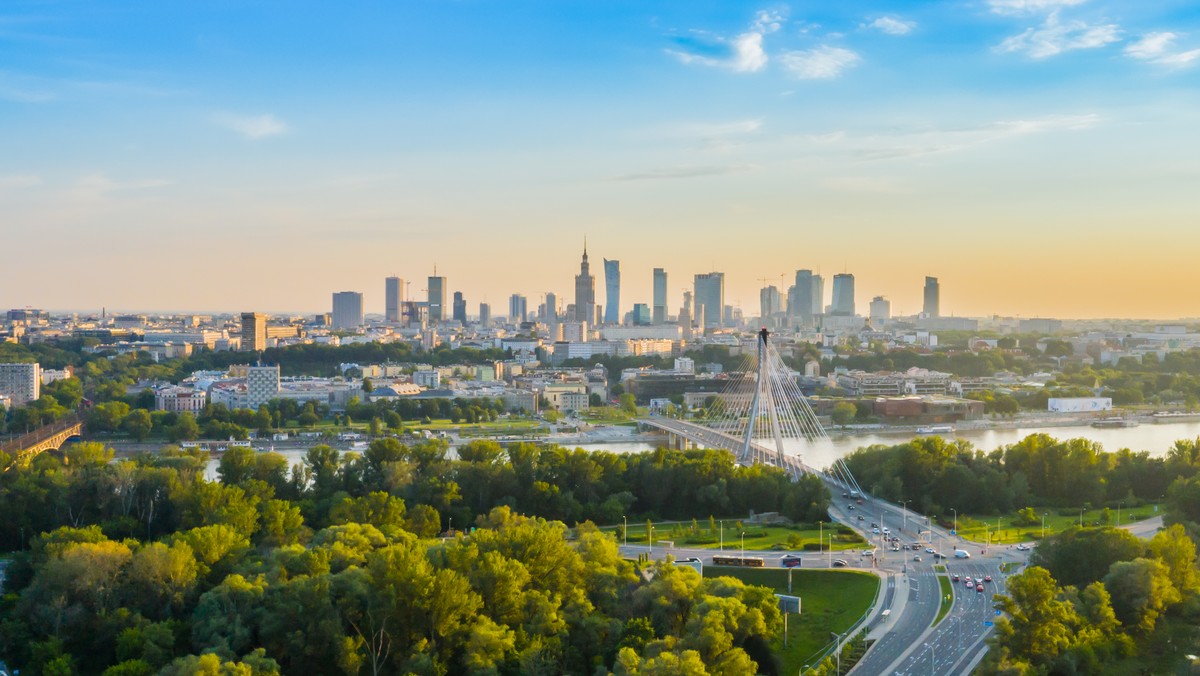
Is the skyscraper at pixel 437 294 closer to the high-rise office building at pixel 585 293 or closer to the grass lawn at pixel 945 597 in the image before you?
the high-rise office building at pixel 585 293

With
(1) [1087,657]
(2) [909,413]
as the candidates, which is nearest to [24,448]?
(1) [1087,657]

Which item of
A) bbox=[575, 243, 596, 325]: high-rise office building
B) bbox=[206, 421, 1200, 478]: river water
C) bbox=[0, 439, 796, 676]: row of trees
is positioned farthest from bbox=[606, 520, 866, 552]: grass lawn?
bbox=[575, 243, 596, 325]: high-rise office building

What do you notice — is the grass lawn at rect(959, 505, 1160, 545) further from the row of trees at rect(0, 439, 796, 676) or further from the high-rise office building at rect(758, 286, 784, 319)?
the high-rise office building at rect(758, 286, 784, 319)

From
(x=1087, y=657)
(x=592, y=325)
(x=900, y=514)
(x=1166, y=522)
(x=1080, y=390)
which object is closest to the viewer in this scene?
(x=1087, y=657)

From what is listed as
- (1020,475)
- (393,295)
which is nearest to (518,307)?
(393,295)

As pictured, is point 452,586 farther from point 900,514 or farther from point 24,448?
point 24,448

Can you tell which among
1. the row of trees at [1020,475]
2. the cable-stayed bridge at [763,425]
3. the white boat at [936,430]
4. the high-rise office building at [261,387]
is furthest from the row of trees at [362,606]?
the high-rise office building at [261,387]

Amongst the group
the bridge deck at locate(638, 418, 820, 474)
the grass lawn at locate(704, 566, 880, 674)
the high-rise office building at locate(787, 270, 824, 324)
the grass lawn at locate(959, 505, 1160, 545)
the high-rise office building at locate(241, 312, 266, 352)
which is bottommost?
the grass lawn at locate(704, 566, 880, 674)
